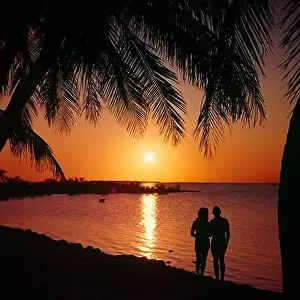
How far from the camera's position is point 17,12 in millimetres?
5059

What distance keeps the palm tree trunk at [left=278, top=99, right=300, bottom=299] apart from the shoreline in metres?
4.71

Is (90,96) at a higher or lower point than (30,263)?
higher

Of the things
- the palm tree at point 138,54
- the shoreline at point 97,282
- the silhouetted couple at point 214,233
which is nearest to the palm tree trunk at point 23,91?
the palm tree at point 138,54

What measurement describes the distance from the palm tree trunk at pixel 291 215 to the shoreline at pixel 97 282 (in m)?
4.71

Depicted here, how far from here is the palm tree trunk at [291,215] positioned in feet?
7.82

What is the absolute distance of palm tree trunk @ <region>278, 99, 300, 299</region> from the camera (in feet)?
7.82

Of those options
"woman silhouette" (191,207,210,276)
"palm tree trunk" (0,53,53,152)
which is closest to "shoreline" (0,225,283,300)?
"woman silhouette" (191,207,210,276)

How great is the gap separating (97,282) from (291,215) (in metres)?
5.94

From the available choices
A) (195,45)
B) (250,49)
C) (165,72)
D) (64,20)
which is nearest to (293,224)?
(250,49)

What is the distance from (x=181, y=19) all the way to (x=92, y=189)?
139439 mm

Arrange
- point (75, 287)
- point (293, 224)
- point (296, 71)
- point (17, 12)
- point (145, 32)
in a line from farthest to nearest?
point (75, 287) < point (145, 32) < point (17, 12) < point (296, 71) < point (293, 224)

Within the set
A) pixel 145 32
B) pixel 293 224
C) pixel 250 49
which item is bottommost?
pixel 293 224

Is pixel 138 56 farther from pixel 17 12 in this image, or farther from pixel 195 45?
pixel 17 12

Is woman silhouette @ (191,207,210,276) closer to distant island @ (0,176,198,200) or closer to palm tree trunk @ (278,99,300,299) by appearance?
palm tree trunk @ (278,99,300,299)
